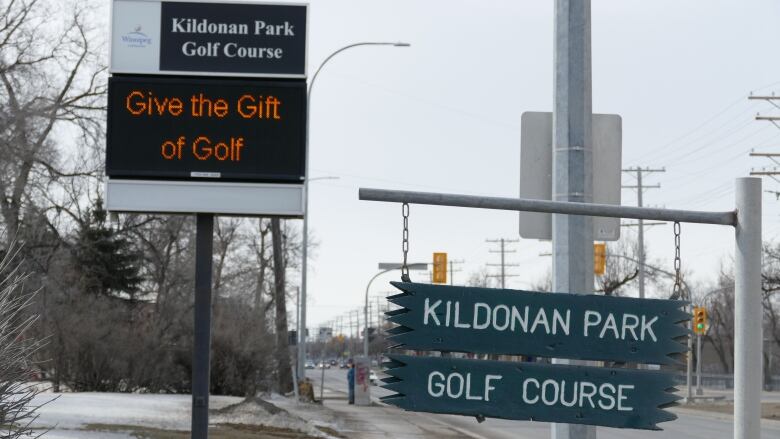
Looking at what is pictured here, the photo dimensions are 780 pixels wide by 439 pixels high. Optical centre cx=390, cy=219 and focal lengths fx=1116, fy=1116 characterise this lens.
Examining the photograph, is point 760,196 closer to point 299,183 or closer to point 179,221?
point 299,183

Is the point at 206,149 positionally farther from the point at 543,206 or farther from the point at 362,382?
the point at 362,382

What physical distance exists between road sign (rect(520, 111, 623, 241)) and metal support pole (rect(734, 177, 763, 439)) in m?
1.24

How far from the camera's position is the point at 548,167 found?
731 centimetres

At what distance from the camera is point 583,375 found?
557 centimetres

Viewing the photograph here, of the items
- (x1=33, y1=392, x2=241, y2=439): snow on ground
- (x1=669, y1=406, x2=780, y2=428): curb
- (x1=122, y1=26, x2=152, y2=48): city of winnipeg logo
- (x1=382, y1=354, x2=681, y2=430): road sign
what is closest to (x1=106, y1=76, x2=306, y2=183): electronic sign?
(x1=122, y1=26, x2=152, y2=48): city of winnipeg logo

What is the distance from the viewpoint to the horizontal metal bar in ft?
18.7

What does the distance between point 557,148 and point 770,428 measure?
28605mm

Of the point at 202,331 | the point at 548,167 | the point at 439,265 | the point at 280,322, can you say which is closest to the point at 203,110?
the point at 202,331

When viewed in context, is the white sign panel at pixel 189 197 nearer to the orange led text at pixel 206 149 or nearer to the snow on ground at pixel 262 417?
the orange led text at pixel 206 149

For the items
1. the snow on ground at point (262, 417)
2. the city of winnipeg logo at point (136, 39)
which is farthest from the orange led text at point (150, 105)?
the snow on ground at point (262, 417)

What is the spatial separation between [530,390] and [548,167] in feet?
7.05

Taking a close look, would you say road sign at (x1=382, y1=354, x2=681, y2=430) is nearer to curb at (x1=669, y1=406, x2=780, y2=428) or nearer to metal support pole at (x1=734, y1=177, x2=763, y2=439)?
metal support pole at (x1=734, y1=177, x2=763, y2=439)

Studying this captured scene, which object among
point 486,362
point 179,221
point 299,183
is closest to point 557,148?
point 486,362

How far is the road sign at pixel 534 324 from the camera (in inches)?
217
